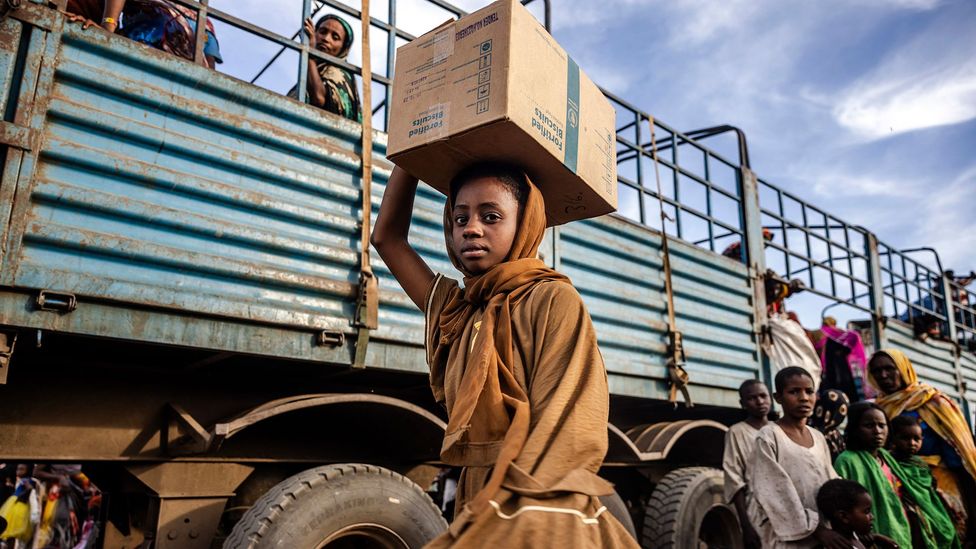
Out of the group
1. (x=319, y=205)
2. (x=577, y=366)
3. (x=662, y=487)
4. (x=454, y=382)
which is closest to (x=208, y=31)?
(x=319, y=205)

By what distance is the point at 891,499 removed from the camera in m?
3.72

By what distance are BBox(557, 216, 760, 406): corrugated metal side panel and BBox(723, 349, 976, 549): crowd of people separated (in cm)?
38

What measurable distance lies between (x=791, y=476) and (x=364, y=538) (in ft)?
6.60

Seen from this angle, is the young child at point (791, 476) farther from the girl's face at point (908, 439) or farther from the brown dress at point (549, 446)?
the brown dress at point (549, 446)

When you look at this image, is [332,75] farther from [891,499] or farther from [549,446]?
[891,499]

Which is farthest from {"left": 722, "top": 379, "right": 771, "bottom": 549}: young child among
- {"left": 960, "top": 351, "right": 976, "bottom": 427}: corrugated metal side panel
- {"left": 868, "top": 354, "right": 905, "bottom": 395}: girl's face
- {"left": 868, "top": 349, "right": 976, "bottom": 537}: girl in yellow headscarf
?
{"left": 960, "top": 351, "right": 976, "bottom": 427}: corrugated metal side panel

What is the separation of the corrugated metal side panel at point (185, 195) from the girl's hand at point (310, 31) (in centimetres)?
45

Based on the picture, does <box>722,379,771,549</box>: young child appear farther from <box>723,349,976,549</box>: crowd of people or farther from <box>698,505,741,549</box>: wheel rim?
<box>698,505,741,549</box>: wheel rim

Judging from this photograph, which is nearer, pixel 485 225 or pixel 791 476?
pixel 485 225

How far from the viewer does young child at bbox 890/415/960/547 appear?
3996mm

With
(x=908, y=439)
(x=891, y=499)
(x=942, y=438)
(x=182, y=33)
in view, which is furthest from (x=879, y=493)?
(x=182, y=33)

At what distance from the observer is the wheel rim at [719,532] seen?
176 inches

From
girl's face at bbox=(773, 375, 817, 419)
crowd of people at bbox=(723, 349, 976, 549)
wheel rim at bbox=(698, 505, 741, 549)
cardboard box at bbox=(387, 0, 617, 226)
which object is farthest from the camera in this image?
wheel rim at bbox=(698, 505, 741, 549)

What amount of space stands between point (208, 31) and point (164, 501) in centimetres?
195
